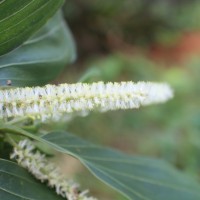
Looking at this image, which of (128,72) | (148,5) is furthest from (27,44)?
(148,5)

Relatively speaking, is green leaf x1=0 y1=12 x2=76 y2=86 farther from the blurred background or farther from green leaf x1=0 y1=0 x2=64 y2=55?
the blurred background

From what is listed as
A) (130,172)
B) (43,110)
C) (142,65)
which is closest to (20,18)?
(43,110)

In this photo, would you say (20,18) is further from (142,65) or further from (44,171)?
(142,65)

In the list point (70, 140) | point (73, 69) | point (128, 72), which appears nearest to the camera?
point (70, 140)

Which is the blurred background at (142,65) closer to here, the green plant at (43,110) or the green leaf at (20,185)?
the green plant at (43,110)

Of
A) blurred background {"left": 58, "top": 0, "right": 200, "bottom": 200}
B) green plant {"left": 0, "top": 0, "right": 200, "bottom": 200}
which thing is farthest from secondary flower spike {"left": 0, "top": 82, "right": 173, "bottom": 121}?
blurred background {"left": 58, "top": 0, "right": 200, "bottom": 200}

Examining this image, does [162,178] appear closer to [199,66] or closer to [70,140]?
[70,140]
